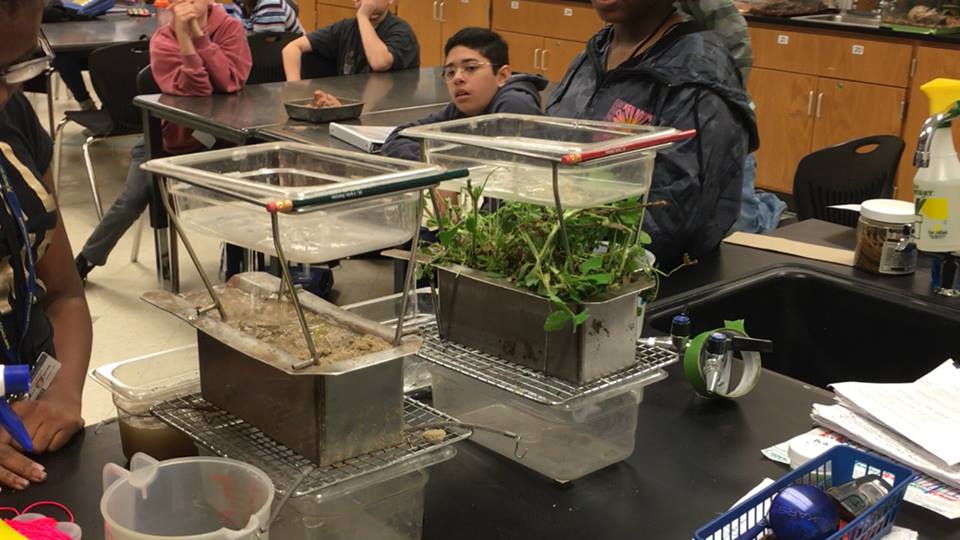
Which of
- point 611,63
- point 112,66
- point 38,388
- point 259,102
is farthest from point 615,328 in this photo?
point 112,66

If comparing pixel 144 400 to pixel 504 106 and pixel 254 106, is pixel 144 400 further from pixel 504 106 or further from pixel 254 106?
pixel 254 106

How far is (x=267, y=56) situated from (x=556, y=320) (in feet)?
12.5

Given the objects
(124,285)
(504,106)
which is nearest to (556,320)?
(504,106)

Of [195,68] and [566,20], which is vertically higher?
[566,20]

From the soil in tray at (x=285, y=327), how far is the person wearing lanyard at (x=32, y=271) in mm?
288

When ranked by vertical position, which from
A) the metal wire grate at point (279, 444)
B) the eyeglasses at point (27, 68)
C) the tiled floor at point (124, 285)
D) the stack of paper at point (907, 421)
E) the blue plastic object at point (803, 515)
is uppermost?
the eyeglasses at point (27, 68)

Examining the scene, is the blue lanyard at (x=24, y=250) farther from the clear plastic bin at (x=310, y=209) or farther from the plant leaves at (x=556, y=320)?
the plant leaves at (x=556, y=320)

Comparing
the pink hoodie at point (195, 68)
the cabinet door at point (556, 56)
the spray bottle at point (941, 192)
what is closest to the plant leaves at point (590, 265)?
the spray bottle at point (941, 192)

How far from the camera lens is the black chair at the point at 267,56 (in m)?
4.65

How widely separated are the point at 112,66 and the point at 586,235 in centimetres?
340

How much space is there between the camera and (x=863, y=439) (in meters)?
1.29

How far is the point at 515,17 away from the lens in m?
6.10

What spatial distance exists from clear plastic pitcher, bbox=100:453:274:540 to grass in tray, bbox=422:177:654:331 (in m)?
0.38

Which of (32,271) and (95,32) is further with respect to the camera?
(95,32)
